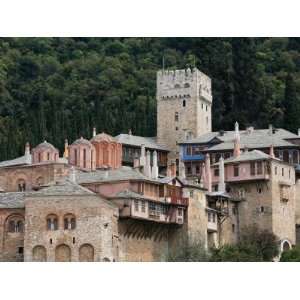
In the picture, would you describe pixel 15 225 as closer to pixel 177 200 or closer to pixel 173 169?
pixel 177 200

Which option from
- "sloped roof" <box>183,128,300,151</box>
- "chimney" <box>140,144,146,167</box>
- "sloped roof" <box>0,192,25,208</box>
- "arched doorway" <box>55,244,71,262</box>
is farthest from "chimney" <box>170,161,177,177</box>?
"arched doorway" <box>55,244,71,262</box>

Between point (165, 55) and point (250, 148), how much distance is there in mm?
37956

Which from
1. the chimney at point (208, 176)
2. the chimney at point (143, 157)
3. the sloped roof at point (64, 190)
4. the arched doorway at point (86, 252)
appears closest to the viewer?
the arched doorway at point (86, 252)

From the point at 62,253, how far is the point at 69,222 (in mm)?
1686

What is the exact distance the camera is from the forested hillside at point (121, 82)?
115m

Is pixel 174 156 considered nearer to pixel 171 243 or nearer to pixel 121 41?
pixel 171 243

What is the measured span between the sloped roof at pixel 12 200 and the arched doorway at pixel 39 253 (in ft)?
11.5

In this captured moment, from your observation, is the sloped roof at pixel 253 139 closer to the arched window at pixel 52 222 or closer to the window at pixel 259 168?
→ the window at pixel 259 168

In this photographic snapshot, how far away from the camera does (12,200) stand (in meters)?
84.2

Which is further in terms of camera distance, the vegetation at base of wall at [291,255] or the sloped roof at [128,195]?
the vegetation at base of wall at [291,255]

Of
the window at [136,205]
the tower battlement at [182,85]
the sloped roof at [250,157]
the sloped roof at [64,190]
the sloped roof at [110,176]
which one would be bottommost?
the window at [136,205]

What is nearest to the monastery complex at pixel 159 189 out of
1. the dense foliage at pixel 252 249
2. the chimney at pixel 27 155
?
the chimney at pixel 27 155

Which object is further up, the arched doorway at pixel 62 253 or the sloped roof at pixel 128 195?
the sloped roof at pixel 128 195

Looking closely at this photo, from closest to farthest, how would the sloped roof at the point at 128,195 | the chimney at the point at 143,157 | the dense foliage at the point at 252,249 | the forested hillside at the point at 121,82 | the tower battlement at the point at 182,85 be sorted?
1. the sloped roof at the point at 128,195
2. the dense foliage at the point at 252,249
3. the chimney at the point at 143,157
4. the tower battlement at the point at 182,85
5. the forested hillside at the point at 121,82
